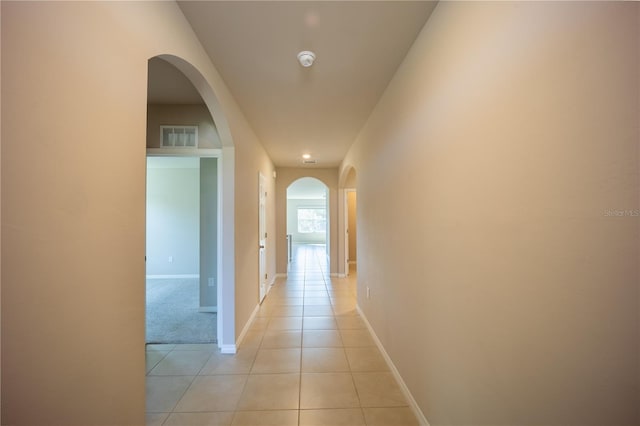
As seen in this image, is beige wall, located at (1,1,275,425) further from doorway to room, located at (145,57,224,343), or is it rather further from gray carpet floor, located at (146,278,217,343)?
gray carpet floor, located at (146,278,217,343)

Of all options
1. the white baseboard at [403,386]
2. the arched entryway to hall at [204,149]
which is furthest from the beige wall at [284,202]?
the white baseboard at [403,386]

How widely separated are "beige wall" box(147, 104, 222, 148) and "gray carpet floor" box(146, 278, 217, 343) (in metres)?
2.10

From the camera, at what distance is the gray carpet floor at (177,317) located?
2803mm

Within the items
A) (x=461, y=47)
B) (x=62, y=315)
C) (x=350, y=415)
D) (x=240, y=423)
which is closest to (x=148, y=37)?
(x=62, y=315)

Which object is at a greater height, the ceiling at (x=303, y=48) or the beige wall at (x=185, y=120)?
the ceiling at (x=303, y=48)

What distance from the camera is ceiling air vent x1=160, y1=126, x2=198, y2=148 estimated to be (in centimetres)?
266

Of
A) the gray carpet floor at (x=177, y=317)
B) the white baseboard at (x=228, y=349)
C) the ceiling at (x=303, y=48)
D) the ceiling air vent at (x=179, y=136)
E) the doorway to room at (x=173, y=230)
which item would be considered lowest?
the gray carpet floor at (x=177, y=317)

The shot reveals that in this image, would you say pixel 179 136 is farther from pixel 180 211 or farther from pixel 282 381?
pixel 180 211

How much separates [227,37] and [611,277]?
2055mm

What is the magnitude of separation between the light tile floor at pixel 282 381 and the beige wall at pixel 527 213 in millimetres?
495

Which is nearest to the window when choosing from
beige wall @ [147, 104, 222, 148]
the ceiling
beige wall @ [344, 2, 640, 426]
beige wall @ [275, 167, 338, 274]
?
beige wall @ [275, 167, 338, 274]

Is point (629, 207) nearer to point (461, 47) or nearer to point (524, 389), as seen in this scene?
point (524, 389)

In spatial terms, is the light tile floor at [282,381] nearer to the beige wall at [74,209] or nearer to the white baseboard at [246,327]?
the white baseboard at [246,327]

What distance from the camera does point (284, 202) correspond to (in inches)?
233
